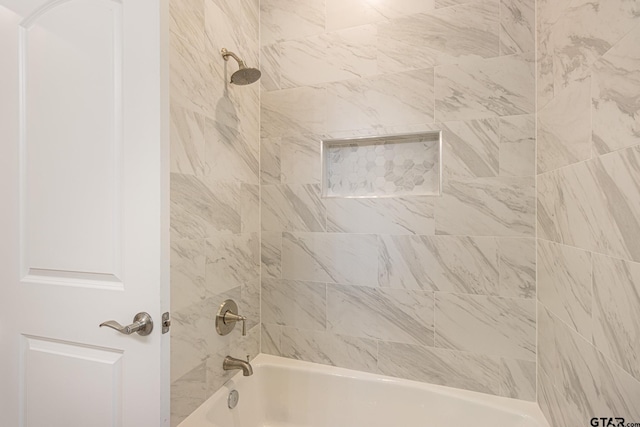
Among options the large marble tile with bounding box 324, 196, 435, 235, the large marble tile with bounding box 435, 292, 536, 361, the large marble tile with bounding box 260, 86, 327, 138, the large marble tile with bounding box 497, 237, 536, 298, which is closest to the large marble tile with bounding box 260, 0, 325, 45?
the large marble tile with bounding box 260, 86, 327, 138

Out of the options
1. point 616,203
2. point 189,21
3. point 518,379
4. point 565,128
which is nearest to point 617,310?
point 616,203

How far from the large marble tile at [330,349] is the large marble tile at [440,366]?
62mm

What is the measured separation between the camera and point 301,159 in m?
1.63

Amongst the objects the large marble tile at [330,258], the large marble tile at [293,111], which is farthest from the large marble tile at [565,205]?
the large marble tile at [293,111]

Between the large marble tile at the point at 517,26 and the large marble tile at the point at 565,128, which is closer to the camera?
the large marble tile at the point at 565,128

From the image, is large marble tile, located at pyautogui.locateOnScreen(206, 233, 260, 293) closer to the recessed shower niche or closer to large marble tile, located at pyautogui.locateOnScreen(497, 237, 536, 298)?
the recessed shower niche

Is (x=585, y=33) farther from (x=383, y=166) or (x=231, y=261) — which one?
(x=231, y=261)

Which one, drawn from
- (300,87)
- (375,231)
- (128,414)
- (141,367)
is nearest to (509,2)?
(300,87)

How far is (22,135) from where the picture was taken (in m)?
1.13

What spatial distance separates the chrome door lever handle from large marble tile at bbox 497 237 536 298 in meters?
1.40

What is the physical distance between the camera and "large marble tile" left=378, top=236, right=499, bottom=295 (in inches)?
53.5

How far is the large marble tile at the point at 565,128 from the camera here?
34.2 inches

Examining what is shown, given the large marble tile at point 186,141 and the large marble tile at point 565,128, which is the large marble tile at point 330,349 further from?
the large marble tile at point 565,128

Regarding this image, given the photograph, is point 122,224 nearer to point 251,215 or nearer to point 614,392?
point 251,215
